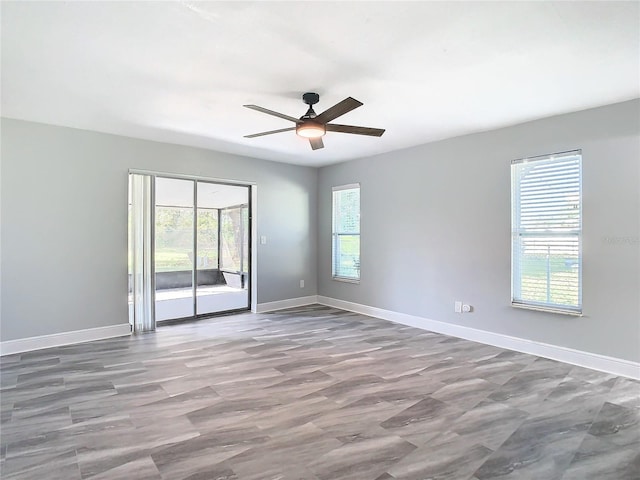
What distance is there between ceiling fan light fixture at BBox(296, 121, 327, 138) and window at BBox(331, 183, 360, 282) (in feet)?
9.39

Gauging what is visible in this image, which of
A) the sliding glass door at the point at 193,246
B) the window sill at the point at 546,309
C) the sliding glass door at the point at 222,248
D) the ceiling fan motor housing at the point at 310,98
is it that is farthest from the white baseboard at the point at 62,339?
the window sill at the point at 546,309

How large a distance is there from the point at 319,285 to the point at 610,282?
4.43 metres

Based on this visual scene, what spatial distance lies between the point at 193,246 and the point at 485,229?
13.5 ft

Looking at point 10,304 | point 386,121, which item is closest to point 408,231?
point 386,121

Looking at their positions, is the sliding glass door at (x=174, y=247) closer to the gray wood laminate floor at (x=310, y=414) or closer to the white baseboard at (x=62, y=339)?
the white baseboard at (x=62, y=339)

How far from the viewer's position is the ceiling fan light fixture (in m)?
3.17

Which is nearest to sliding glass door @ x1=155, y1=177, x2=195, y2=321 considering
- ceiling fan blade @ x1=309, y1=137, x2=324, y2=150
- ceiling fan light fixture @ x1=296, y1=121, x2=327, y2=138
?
ceiling fan blade @ x1=309, y1=137, x2=324, y2=150

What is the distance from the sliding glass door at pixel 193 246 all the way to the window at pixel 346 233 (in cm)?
157

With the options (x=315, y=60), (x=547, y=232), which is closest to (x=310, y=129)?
(x=315, y=60)

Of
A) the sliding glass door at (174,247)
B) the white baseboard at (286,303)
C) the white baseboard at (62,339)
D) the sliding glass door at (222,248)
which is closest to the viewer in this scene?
the white baseboard at (62,339)

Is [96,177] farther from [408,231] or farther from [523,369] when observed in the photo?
[523,369]

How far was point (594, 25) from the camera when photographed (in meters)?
2.18

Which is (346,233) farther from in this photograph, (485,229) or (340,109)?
(340,109)

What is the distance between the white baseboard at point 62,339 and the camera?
3.97 metres
